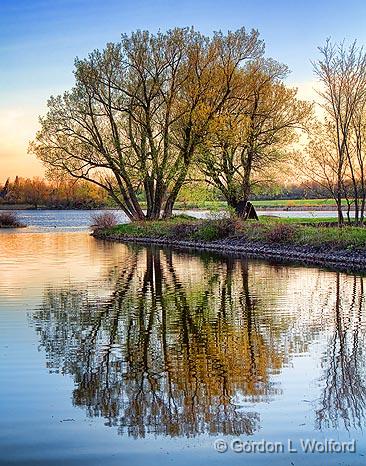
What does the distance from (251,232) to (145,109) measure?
45.8 feet

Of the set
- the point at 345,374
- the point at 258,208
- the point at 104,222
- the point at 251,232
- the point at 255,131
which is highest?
the point at 255,131

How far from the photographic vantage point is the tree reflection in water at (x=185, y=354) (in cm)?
740

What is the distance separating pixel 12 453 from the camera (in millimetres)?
6305

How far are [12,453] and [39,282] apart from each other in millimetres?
13533

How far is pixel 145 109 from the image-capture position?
4275cm

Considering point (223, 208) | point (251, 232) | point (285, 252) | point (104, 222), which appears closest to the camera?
point (285, 252)

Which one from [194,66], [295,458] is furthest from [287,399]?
[194,66]

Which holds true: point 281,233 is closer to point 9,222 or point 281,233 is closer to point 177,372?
point 177,372

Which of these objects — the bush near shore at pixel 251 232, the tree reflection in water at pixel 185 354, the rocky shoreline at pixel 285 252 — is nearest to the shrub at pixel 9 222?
the bush near shore at pixel 251 232

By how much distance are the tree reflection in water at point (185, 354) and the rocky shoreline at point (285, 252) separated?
774 cm

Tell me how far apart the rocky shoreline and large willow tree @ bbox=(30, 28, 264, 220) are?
753 centimetres

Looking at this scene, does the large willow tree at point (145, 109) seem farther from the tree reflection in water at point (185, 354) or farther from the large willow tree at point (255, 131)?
the tree reflection in water at point (185, 354)

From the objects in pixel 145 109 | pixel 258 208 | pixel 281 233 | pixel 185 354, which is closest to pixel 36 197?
pixel 258 208

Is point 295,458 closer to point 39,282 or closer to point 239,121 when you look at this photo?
point 39,282
